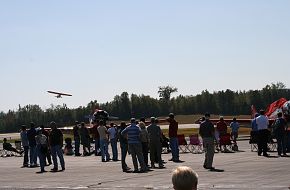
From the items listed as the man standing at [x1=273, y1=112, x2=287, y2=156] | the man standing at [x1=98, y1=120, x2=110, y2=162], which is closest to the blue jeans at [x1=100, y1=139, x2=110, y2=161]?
the man standing at [x1=98, y1=120, x2=110, y2=162]

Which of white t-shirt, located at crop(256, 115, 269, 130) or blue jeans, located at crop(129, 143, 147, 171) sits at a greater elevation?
white t-shirt, located at crop(256, 115, 269, 130)

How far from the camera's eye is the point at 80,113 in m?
134

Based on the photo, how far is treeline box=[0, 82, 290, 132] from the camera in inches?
5276

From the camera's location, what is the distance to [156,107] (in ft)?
464

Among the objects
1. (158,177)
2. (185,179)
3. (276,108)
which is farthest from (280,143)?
(276,108)

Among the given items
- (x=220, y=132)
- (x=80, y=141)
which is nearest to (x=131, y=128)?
(x=220, y=132)

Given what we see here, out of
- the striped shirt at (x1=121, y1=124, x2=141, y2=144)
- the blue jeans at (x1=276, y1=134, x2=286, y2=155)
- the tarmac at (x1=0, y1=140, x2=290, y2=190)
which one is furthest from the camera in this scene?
the blue jeans at (x1=276, y1=134, x2=286, y2=155)

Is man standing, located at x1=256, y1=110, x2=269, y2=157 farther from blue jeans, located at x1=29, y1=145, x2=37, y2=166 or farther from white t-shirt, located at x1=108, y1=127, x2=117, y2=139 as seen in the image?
blue jeans, located at x1=29, y1=145, x2=37, y2=166

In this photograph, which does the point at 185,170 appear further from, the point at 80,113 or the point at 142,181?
the point at 80,113

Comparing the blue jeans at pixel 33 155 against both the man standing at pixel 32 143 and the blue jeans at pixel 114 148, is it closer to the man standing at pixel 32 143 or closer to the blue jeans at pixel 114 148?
the man standing at pixel 32 143

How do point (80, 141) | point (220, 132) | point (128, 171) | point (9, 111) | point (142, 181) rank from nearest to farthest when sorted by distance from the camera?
1. point (142, 181)
2. point (128, 171)
3. point (220, 132)
4. point (80, 141)
5. point (9, 111)

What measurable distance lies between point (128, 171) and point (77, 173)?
179 cm

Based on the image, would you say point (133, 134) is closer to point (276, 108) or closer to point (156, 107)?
point (276, 108)

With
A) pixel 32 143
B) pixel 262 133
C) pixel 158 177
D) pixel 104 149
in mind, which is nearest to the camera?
pixel 158 177
